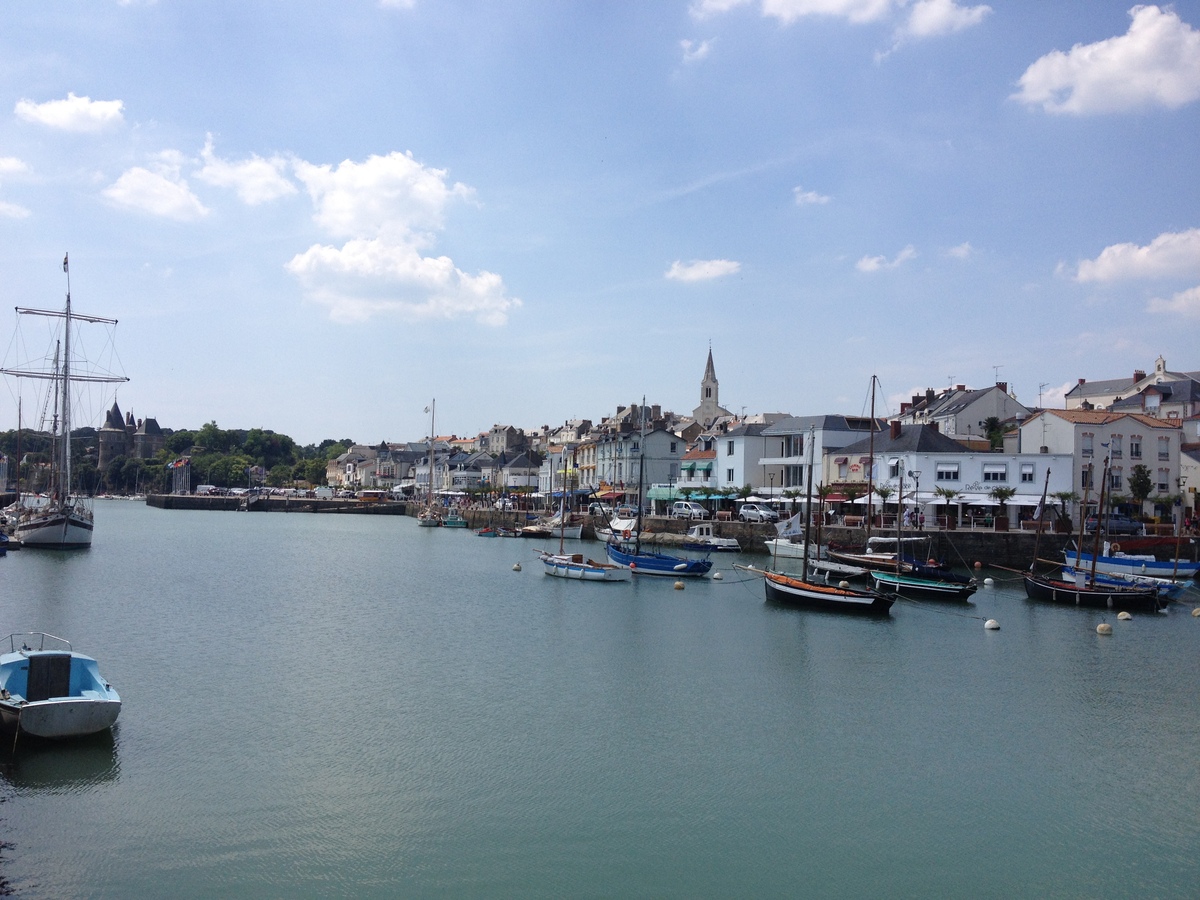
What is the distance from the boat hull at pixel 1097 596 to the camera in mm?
42031

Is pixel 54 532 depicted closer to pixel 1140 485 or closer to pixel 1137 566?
pixel 1137 566

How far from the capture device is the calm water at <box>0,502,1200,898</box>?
1462 cm

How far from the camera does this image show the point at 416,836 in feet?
50.7

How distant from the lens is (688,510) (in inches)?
3179

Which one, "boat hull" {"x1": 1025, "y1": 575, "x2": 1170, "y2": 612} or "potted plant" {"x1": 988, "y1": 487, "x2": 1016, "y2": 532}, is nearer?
"boat hull" {"x1": 1025, "y1": 575, "x2": 1170, "y2": 612}

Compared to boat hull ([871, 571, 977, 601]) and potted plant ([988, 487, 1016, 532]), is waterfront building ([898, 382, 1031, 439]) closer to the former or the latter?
potted plant ([988, 487, 1016, 532])

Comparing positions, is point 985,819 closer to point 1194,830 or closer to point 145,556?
point 1194,830

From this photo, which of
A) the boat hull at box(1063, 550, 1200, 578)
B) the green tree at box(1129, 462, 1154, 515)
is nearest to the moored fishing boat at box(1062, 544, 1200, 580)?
the boat hull at box(1063, 550, 1200, 578)

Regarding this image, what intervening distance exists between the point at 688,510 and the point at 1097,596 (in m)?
40.8

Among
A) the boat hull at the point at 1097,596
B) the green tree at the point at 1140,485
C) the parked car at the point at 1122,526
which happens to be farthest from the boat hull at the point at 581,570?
the green tree at the point at 1140,485

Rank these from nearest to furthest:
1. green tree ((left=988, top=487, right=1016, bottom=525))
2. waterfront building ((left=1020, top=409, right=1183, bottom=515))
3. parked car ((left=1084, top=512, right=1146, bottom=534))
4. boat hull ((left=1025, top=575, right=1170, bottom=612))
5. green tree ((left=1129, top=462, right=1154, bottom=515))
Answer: boat hull ((left=1025, top=575, right=1170, bottom=612)) < parked car ((left=1084, top=512, right=1146, bottom=534)) < green tree ((left=988, top=487, right=1016, bottom=525)) < green tree ((left=1129, top=462, right=1154, bottom=515)) < waterfront building ((left=1020, top=409, right=1183, bottom=515))

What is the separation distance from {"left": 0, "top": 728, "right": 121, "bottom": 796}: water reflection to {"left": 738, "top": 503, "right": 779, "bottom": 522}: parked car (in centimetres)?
5757

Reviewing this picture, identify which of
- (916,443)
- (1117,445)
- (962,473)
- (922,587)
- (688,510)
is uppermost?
(1117,445)

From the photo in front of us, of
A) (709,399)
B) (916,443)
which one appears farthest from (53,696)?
(709,399)
